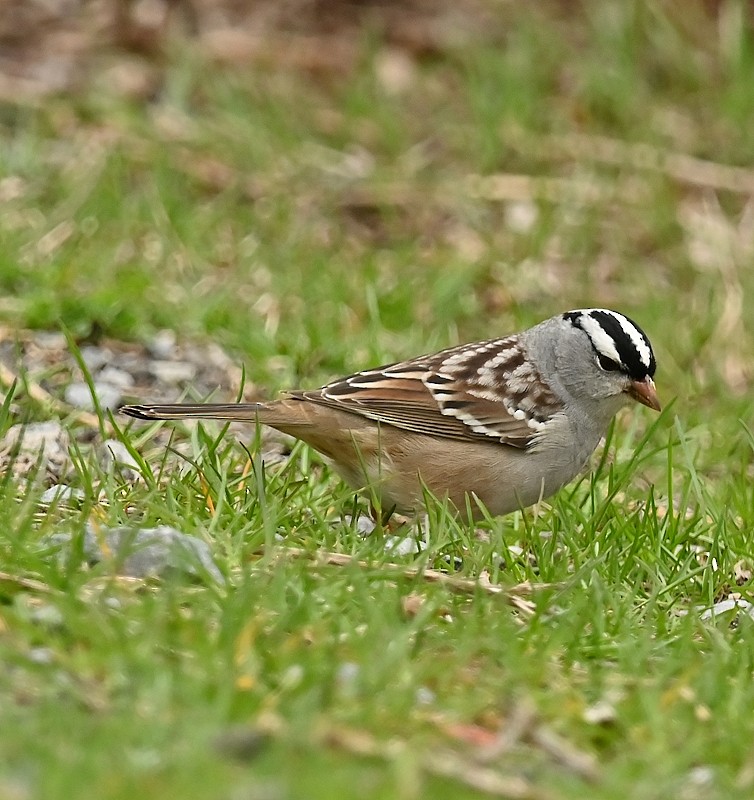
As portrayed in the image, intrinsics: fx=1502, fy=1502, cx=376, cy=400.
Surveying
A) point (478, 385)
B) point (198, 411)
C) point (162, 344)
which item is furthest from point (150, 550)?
point (162, 344)

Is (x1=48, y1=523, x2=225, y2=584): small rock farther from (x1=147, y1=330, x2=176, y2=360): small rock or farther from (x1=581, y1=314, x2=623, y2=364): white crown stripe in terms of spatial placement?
(x1=147, y1=330, x2=176, y2=360): small rock

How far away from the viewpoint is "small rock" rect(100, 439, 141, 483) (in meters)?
4.49

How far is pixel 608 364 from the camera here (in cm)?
513

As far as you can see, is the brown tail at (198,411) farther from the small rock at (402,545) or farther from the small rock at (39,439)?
the small rock at (402,545)

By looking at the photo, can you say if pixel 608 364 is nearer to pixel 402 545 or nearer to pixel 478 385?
pixel 478 385

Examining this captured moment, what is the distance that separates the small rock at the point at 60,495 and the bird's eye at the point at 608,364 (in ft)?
6.01

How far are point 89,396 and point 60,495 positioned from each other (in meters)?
1.25

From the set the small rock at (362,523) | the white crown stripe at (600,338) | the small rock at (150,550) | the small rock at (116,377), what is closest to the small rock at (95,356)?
the small rock at (116,377)

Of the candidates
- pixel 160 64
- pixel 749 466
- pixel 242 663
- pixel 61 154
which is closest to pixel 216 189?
pixel 61 154

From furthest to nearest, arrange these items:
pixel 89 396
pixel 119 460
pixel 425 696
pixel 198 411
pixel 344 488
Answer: pixel 89 396
pixel 344 488
pixel 119 460
pixel 198 411
pixel 425 696

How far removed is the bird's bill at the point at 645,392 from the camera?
5.05m

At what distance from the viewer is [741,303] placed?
24.8 ft

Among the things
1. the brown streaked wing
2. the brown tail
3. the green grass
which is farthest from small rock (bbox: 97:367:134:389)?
the brown tail

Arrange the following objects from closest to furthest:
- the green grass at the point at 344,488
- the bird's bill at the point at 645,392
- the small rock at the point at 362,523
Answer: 1. the green grass at the point at 344,488
2. the small rock at the point at 362,523
3. the bird's bill at the point at 645,392
